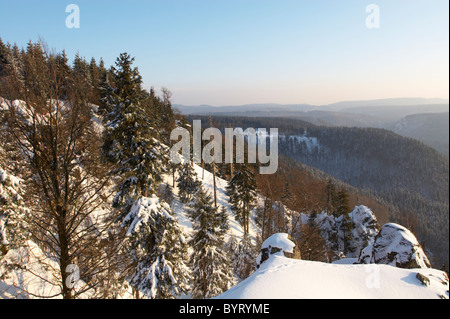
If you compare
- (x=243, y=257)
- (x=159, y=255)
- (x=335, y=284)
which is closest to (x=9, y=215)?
(x=159, y=255)

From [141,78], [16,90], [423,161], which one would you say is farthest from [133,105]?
[423,161]

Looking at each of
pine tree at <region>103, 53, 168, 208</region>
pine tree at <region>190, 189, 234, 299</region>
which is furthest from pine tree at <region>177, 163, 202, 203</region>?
pine tree at <region>103, 53, 168, 208</region>

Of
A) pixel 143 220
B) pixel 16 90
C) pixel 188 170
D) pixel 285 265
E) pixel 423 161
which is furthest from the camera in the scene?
pixel 423 161

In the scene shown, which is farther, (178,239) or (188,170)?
(188,170)

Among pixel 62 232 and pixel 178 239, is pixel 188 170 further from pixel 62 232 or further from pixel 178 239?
pixel 62 232

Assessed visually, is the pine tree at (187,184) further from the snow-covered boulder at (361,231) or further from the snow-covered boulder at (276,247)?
the snow-covered boulder at (361,231)

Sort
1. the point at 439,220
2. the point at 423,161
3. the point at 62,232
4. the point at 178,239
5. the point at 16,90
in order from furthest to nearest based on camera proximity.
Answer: the point at 423,161 → the point at 439,220 → the point at 178,239 → the point at 62,232 → the point at 16,90

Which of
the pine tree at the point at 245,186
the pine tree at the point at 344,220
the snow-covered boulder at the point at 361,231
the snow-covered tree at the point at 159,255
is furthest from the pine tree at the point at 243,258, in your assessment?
the snow-covered boulder at the point at 361,231
